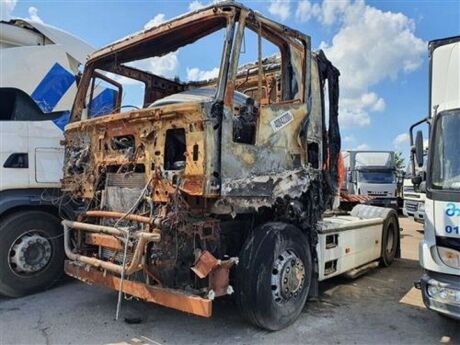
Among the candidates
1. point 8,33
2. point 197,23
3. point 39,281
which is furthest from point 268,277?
point 8,33

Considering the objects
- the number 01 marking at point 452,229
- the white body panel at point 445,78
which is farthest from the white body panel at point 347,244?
the white body panel at point 445,78

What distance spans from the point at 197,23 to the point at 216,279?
2.51 metres

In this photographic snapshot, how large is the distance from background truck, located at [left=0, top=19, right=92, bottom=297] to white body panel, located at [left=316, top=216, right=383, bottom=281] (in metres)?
3.27

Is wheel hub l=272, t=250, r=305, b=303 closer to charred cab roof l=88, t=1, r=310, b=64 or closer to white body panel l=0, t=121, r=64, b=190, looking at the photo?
charred cab roof l=88, t=1, r=310, b=64

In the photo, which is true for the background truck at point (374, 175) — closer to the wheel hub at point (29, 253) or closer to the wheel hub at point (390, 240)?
the wheel hub at point (390, 240)

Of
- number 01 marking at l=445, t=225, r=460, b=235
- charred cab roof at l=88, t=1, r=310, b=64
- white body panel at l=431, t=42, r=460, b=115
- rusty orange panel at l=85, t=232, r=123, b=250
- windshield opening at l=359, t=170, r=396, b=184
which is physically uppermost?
charred cab roof at l=88, t=1, r=310, b=64

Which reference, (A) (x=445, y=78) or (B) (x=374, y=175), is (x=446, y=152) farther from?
(B) (x=374, y=175)

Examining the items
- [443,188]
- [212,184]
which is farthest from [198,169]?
[443,188]

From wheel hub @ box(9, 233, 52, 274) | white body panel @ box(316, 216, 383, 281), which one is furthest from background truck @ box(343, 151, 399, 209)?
wheel hub @ box(9, 233, 52, 274)

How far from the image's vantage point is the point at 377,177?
19.2 metres

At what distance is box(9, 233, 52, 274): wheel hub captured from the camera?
17.6 ft

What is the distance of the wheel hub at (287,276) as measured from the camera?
4.45 meters

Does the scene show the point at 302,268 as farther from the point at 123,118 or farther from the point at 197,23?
the point at 197,23

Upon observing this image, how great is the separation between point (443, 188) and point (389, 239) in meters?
3.97
